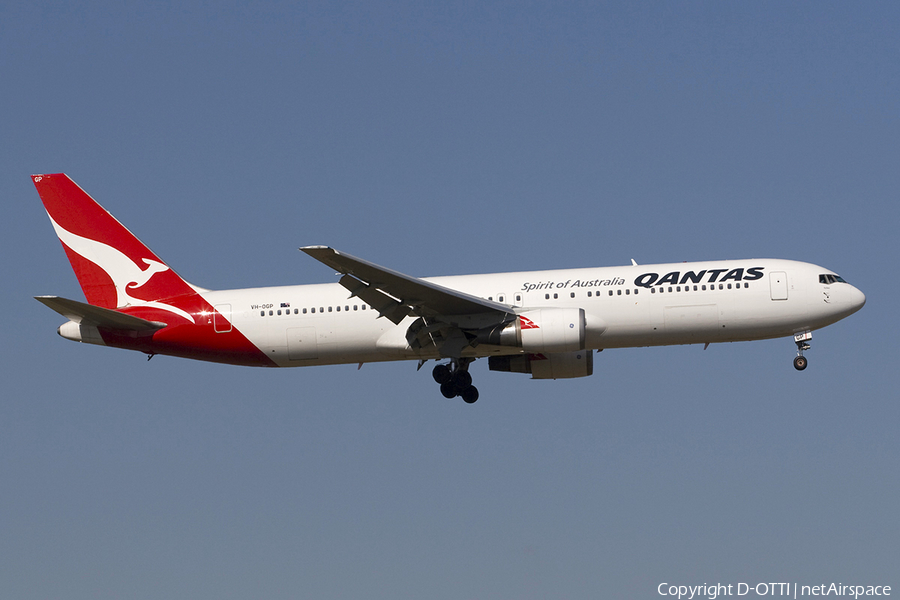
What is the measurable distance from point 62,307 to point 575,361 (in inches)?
650

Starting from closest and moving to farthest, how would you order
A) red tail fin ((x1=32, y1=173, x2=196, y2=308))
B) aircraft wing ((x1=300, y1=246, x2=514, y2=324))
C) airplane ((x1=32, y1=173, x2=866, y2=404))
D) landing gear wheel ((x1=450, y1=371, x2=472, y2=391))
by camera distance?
aircraft wing ((x1=300, y1=246, x2=514, y2=324)) → airplane ((x1=32, y1=173, x2=866, y2=404)) → landing gear wheel ((x1=450, y1=371, x2=472, y2=391)) → red tail fin ((x1=32, y1=173, x2=196, y2=308))

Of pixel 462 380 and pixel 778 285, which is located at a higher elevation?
pixel 778 285

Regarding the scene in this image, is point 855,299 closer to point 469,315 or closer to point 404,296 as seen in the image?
point 469,315

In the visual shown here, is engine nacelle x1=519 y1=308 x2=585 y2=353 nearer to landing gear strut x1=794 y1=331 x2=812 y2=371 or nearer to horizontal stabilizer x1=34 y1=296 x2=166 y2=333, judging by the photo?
landing gear strut x1=794 y1=331 x2=812 y2=371

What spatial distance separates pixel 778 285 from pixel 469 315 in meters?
9.58

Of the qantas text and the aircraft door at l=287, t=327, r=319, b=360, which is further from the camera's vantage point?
the aircraft door at l=287, t=327, r=319, b=360

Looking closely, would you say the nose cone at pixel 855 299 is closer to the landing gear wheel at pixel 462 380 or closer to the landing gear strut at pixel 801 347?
the landing gear strut at pixel 801 347

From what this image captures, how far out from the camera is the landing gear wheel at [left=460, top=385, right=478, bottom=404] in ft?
121

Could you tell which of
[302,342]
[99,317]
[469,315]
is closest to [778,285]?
[469,315]

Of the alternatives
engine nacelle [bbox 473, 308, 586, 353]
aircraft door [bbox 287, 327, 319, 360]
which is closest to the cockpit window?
engine nacelle [bbox 473, 308, 586, 353]

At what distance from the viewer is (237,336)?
3572cm

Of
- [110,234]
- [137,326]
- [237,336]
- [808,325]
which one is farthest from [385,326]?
[808,325]

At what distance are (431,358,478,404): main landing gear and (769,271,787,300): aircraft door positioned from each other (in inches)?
389

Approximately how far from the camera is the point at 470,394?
37.0 metres
